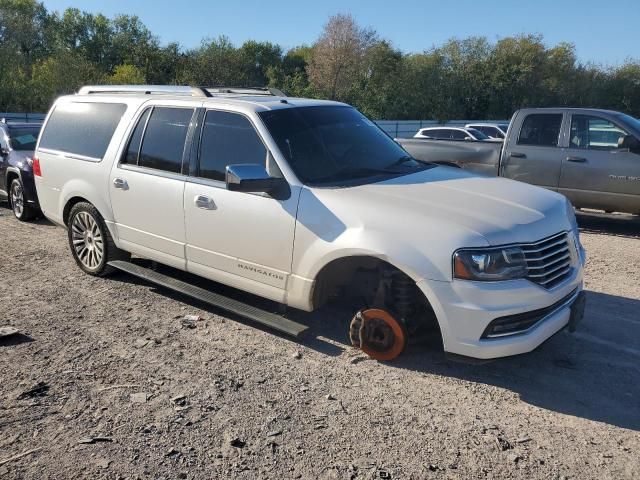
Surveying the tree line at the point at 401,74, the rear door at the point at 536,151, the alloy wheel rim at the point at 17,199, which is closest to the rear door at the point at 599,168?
the rear door at the point at 536,151

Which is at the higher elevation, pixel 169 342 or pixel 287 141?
pixel 287 141

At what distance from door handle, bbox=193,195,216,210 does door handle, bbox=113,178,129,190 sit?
1.01 metres

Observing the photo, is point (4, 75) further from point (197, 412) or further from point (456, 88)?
point (197, 412)

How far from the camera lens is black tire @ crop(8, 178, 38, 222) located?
9398 millimetres

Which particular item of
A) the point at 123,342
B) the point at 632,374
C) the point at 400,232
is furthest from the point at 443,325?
the point at 123,342

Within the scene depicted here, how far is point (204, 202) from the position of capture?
471cm

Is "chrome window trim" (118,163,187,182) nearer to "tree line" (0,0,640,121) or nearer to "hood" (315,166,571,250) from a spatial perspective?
"hood" (315,166,571,250)

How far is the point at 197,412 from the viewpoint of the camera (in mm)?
3521

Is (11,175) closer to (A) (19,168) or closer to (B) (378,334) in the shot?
(A) (19,168)

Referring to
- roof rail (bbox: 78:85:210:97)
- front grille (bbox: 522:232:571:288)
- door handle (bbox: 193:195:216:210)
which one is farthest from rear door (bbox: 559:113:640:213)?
door handle (bbox: 193:195:216:210)

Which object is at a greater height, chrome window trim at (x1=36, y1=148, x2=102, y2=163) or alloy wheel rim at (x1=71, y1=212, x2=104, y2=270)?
chrome window trim at (x1=36, y1=148, x2=102, y2=163)

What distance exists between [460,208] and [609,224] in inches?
275

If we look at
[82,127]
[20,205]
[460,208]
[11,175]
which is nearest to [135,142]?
[82,127]

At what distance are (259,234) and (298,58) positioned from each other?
79735 mm
